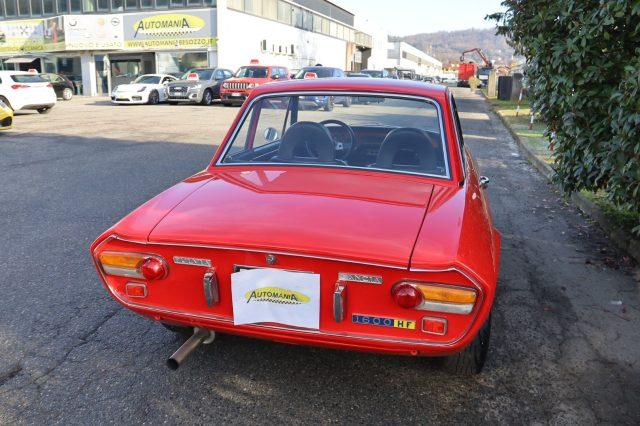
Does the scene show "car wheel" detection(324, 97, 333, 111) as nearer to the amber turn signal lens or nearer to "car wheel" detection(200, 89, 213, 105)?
the amber turn signal lens

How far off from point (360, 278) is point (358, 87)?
1.71 meters

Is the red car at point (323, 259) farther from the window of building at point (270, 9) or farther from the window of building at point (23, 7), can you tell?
the window of building at point (23, 7)

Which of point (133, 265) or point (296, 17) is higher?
point (296, 17)

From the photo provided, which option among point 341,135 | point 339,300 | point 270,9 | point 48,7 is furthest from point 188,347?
point 48,7

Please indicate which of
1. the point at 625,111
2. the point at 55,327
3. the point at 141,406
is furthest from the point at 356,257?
the point at 625,111

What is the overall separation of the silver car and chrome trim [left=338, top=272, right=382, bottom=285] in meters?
22.0

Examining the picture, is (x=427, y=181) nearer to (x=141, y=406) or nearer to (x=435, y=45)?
(x=141, y=406)

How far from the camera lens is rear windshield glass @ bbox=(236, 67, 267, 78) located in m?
23.3

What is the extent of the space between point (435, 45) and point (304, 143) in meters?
170

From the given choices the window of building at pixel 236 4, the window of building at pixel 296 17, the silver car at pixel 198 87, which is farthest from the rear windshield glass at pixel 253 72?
the window of building at pixel 296 17

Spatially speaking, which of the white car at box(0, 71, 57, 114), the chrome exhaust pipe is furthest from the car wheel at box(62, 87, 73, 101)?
the chrome exhaust pipe

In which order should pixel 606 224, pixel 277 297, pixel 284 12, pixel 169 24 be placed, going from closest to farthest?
1. pixel 277 297
2. pixel 606 224
3. pixel 169 24
4. pixel 284 12

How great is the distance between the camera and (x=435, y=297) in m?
2.14

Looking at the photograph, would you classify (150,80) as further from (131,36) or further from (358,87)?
(358,87)
